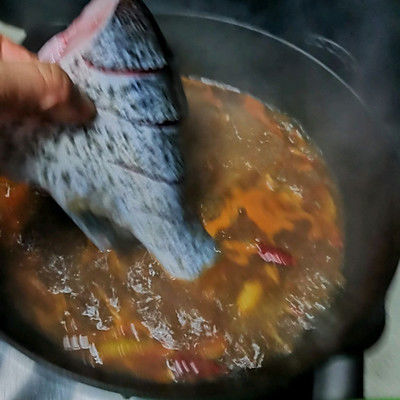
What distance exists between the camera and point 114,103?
2.34 feet

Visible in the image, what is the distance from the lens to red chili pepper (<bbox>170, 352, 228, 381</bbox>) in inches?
30.2

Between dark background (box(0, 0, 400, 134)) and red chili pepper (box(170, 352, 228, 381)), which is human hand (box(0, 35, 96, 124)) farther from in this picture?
dark background (box(0, 0, 400, 134))

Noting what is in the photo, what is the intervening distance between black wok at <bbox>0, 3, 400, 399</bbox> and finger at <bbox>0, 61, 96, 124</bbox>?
0.26 meters

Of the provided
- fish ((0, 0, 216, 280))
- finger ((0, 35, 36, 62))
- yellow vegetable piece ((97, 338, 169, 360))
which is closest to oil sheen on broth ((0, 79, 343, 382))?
yellow vegetable piece ((97, 338, 169, 360))

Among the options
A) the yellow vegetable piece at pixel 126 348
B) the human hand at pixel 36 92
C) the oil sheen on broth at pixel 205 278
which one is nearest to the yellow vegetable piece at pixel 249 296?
→ the oil sheen on broth at pixel 205 278

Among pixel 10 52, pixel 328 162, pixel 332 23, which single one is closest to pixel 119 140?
pixel 10 52

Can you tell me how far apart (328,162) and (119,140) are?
497mm

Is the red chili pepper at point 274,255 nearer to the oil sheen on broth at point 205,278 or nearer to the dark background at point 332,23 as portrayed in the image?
the oil sheen on broth at point 205,278

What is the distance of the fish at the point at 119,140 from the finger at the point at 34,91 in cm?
9

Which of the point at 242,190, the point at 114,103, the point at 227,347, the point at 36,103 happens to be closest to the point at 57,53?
the point at 114,103

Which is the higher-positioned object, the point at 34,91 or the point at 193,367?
the point at 34,91

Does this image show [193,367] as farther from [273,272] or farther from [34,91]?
[34,91]

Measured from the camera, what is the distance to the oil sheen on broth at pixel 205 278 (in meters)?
0.81

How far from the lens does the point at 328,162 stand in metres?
1.07
